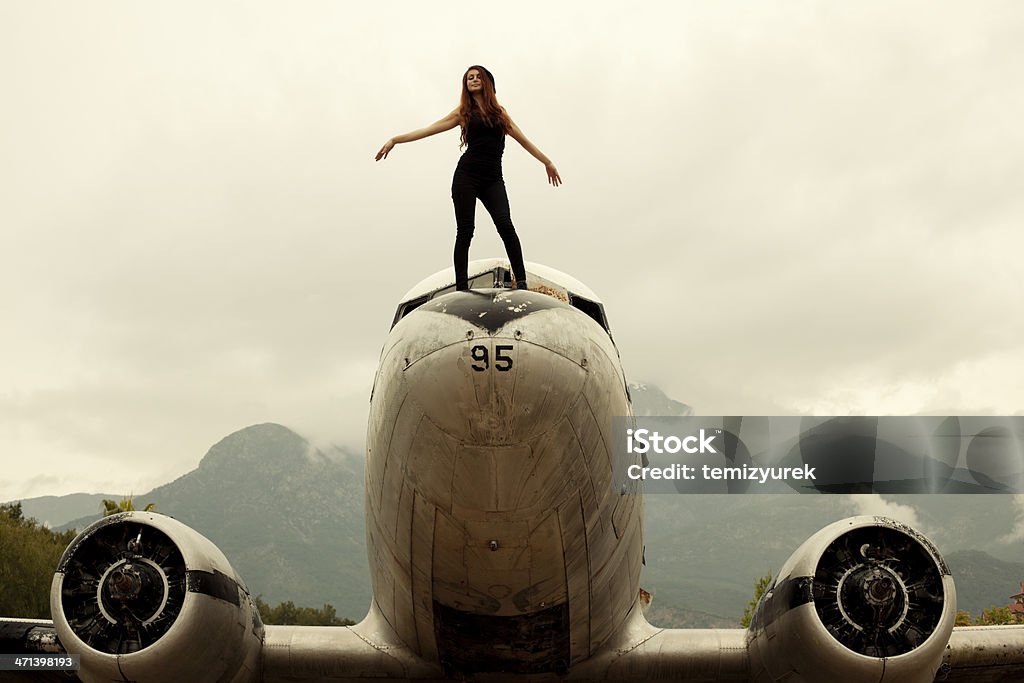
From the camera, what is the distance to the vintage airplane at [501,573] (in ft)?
20.5

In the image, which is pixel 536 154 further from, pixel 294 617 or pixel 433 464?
pixel 294 617

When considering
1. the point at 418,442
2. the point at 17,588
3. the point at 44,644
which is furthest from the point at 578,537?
the point at 17,588

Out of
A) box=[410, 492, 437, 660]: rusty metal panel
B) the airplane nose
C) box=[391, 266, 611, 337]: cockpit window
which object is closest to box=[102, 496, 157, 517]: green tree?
box=[410, 492, 437, 660]: rusty metal panel

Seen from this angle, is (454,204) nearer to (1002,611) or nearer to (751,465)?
(751,465)

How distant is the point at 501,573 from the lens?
7.61m

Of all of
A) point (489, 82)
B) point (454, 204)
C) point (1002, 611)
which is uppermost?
point (489, 82)

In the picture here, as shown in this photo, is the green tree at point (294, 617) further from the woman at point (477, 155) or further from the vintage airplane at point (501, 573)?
the woman at point (477, 155)

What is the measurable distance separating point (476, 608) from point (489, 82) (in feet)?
14.1

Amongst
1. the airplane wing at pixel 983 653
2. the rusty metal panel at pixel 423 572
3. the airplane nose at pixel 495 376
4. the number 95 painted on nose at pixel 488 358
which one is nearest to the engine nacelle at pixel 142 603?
the rusty metal panel at pixel 423 572

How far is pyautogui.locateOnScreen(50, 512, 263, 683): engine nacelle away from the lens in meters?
8.29

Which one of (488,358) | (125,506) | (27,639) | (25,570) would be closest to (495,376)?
(488,358)

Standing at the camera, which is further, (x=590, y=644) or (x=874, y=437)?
(x=874, y=437)

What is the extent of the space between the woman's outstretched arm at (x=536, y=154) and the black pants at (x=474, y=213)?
0.36 m

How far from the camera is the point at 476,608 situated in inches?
321
